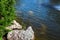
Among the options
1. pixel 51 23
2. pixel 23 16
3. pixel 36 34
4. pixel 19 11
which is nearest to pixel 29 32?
pixel 36 34

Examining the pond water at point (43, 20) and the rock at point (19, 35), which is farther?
the pond water at point (43, 20)

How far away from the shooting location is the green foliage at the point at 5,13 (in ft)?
21.6

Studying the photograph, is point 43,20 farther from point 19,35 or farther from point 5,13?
point 5,13

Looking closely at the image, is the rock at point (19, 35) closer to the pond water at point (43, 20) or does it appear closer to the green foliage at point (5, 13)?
the green foliage at point (5, 13)

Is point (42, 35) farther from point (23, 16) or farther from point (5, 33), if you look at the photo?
point (23, 16)

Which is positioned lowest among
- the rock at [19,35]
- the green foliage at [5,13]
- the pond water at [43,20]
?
the pond water at [43,20]

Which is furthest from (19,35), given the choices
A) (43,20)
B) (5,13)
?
(43,20)

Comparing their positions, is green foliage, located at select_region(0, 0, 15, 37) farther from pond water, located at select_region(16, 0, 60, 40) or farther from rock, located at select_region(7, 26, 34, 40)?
pond water, located at select_region(16, 0, 60, 40)

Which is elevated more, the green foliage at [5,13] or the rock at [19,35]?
the green foliage at [5,13]

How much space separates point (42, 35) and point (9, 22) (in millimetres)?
1732

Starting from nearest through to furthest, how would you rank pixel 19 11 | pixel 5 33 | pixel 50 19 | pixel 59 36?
pixel 5 33 → pixel 59 36 → pixel 50 19 → pixel 19 11

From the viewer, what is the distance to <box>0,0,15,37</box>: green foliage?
6.58 metres

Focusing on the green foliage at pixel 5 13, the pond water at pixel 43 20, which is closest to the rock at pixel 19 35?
the green foliage at pixel 5 13

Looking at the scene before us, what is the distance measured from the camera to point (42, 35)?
7.94 metres
